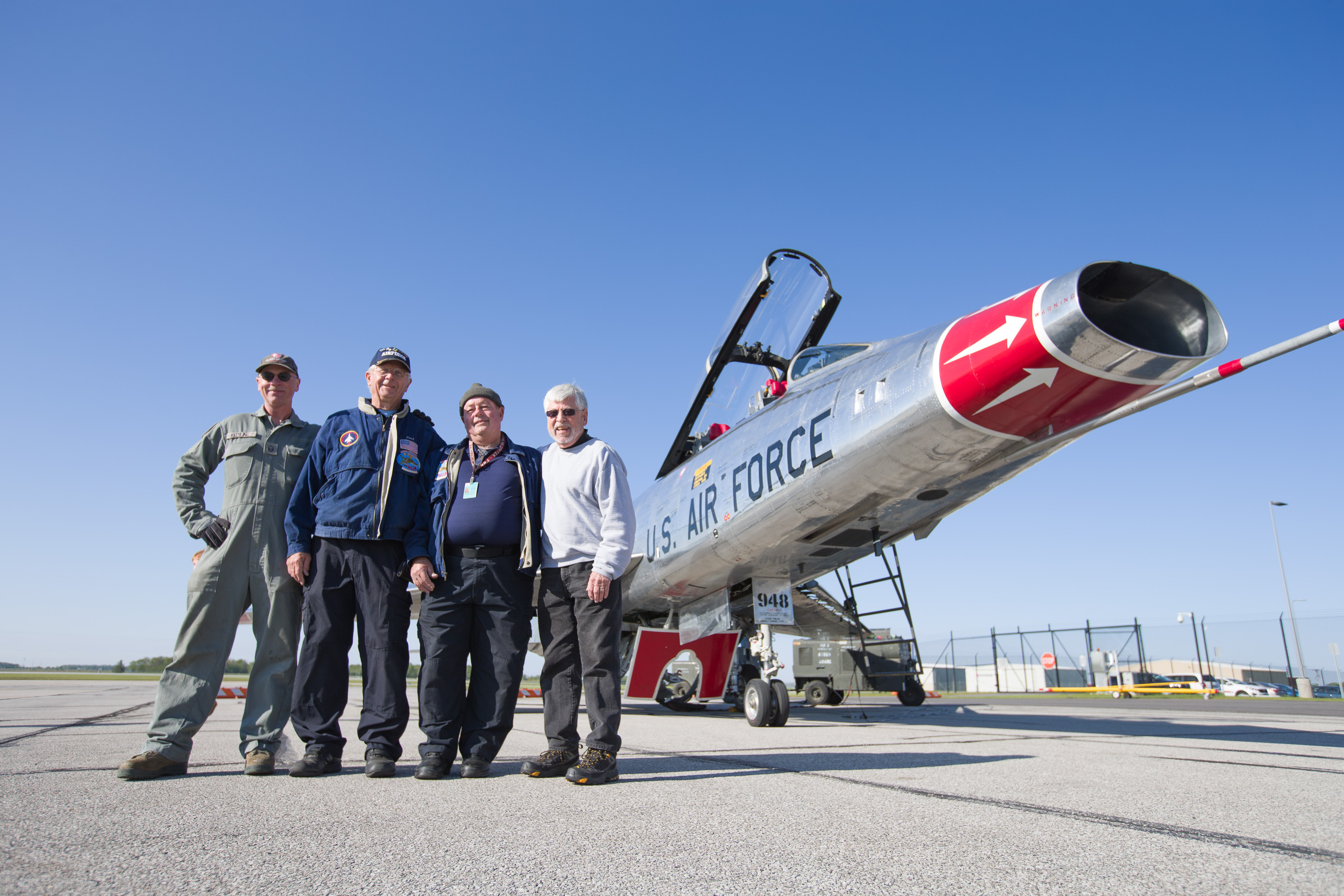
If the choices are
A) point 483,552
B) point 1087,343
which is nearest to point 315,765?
point 483,552

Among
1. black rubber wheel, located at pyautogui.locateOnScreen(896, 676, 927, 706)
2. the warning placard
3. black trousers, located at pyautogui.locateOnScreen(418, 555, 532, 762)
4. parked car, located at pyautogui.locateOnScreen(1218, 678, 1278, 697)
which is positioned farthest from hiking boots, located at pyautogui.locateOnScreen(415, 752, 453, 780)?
parked car, located at pyautogui.locateOnScreen(1218, 678, 1278, 697)

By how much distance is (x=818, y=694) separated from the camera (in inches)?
529

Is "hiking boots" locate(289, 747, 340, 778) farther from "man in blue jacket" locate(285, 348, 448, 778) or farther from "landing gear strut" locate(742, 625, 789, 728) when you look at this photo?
"landing gear strut" locate(742, 625, 789, 728)

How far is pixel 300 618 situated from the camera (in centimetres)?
361

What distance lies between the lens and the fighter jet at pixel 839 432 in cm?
387

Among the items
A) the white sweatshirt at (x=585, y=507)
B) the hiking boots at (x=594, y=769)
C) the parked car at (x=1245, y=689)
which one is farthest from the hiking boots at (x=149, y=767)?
the parked car at (x=1245, y=689)

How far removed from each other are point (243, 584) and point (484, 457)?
124cm

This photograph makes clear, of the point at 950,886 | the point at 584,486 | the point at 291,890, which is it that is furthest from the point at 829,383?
the point at 291,890

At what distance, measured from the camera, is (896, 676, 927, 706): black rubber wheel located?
12.8m

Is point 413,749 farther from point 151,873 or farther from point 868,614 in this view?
point 868,614

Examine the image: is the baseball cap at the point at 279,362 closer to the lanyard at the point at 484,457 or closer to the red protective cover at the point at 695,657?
the lanyard at the point at 484,457

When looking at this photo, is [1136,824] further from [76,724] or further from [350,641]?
[76,724]

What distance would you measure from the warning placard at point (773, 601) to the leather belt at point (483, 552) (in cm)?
443

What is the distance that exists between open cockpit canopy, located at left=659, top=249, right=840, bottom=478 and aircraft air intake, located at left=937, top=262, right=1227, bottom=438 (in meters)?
3.77
